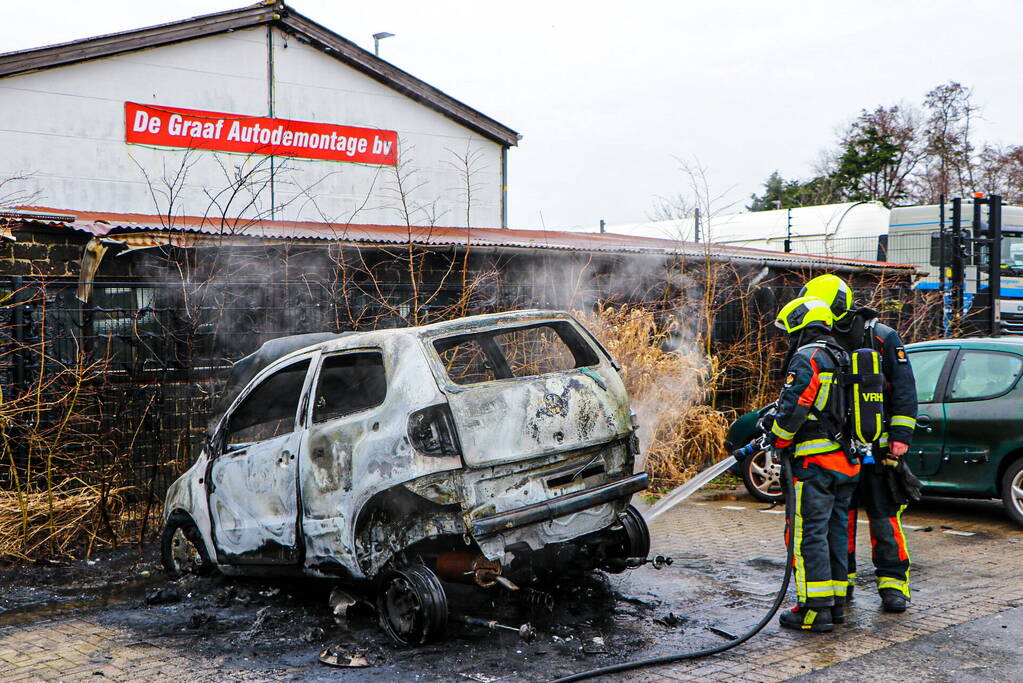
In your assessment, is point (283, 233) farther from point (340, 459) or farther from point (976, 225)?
point (976, 225)

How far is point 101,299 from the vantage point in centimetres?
983

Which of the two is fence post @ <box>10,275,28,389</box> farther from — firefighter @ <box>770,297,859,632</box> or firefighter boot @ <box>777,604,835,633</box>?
firefighter boot @ <box>777,604,835,633</box>

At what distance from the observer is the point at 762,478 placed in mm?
9836

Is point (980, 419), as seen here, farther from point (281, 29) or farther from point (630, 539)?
point (281, 29)

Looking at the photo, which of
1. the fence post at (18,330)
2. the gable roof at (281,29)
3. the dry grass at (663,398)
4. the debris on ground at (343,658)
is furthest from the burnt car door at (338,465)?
the gable roof at (281,29)

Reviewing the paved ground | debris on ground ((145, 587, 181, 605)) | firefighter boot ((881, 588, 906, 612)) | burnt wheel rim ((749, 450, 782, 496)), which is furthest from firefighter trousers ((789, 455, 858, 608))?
debris on ground ((145, 587, 181, 605))

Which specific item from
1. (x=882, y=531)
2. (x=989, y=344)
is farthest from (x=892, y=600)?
(x=989, y=344)

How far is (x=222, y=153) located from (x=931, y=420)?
41.5 ft

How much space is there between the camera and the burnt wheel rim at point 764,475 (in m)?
9.77

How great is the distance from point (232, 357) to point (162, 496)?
1562 millimetres

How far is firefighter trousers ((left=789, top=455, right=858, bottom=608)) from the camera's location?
555 cm

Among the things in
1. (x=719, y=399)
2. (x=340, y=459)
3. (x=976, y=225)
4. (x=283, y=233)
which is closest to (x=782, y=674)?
(x=340, y=459)

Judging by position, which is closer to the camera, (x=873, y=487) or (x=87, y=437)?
(x=873, y=487)

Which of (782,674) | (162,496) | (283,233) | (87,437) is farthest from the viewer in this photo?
(283,233)
